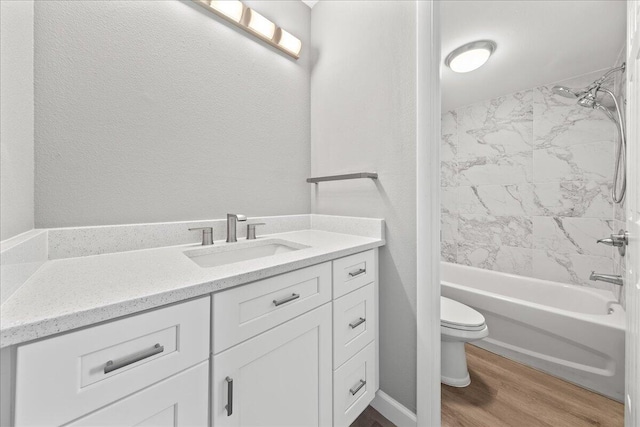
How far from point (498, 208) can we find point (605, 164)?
0.80 m

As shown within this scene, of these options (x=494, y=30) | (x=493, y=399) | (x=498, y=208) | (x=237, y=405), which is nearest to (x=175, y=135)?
(x=237, y=405)

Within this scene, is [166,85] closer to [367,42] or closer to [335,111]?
[335,111]

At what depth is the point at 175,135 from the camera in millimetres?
1138

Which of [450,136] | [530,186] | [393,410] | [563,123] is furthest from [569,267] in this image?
[393,410]

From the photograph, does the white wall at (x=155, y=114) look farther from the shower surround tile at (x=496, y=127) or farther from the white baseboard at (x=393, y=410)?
the shower surround tile at (x=496, y=127)

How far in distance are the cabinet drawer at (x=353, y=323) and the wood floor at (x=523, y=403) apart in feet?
2.16

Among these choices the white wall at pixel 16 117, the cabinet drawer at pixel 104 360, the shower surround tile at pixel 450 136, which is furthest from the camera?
the shower surround tile at pixel 450 136

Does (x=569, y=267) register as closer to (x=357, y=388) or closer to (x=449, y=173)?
(x=449, y=173)

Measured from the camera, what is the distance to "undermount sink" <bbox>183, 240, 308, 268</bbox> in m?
1.09

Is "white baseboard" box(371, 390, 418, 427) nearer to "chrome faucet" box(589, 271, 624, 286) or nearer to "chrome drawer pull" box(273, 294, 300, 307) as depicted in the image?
"chrome drawer pull" box(273, 294, 300, 307)

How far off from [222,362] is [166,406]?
5.5 inches

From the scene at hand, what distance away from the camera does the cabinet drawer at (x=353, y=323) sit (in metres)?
1.01

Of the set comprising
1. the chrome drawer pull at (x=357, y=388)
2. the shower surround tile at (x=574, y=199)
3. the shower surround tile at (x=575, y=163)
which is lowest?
the chrome drawer pull at (x=357, y=388)

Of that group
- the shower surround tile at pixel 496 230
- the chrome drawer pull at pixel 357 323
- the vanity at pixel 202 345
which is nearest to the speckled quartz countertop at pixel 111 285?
the vanity at pixel 202 345
